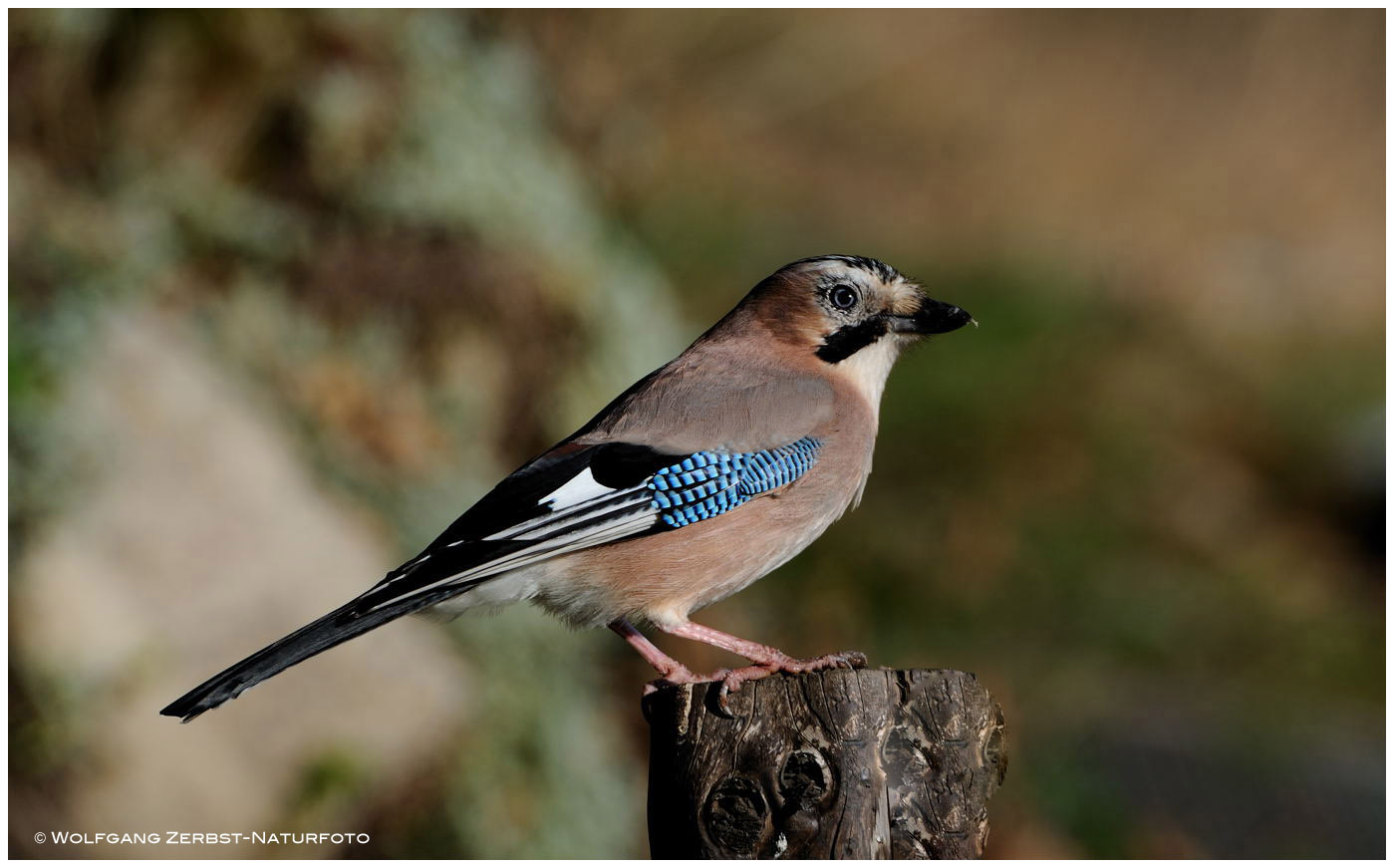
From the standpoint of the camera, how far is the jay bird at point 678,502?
3793mm

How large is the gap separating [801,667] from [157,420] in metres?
4.24

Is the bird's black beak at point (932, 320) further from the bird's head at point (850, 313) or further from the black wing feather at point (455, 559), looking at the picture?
the black wing feather at point (455, 559)

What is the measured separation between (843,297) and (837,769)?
1.98 metres

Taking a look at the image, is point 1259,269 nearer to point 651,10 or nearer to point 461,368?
point 651,10

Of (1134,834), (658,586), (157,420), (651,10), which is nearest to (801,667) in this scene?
(658,586)

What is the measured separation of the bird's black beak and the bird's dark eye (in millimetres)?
152

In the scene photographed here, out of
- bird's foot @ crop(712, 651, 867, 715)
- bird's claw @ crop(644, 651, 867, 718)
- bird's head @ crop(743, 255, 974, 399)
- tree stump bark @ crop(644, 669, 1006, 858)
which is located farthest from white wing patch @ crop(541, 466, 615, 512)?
bird's head @ crop(743, 255, 974, 399)

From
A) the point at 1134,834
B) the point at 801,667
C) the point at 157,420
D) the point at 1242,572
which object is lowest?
the point at 1134,834

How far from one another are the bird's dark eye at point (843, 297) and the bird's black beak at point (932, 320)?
152mm

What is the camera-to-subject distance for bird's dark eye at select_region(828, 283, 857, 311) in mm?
4688

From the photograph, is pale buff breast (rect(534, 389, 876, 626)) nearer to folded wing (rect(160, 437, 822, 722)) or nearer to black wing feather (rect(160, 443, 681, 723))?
folded wing (rect(160, 437, 822, 722))

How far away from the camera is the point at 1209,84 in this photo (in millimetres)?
13961

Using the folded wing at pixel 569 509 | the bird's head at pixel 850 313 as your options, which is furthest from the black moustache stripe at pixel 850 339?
the folded wing at pixel 569 509

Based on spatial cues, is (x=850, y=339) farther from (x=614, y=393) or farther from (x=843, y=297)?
(x=614, y=393)
